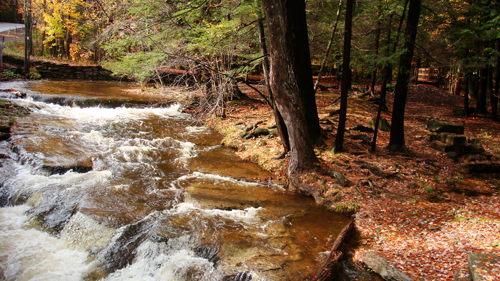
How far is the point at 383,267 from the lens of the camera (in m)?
4.27

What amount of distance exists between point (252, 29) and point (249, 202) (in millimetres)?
5815

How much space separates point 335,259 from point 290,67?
4.51 meters

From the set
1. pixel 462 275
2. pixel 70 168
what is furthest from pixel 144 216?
pixel 462 275

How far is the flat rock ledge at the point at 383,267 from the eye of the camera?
4.05 m

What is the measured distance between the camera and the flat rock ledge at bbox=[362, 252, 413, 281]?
405 centimetres

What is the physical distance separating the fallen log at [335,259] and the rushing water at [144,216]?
222mm

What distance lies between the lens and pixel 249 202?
21.8ft

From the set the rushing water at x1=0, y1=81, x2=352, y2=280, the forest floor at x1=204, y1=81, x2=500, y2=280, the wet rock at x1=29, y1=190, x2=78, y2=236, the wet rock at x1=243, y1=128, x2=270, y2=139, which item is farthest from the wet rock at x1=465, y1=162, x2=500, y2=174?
the wet rock at x1=29, y1=190, x2=78, y2=236

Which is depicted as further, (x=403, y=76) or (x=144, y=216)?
(x=403, y=76)

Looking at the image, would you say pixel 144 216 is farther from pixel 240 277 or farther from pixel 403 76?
pixel 403 76

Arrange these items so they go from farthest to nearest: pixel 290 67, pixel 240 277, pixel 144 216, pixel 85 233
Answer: pixel 290 67 < pixel 144 216 < pixel 85 233 < pixel 240 277

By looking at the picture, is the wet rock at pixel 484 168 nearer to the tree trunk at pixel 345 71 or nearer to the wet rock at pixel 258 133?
the tree trunk at pixel 345 71

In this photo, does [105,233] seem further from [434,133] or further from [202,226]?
[434,133]

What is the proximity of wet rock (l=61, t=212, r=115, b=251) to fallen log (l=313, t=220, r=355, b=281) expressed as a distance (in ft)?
12.6
